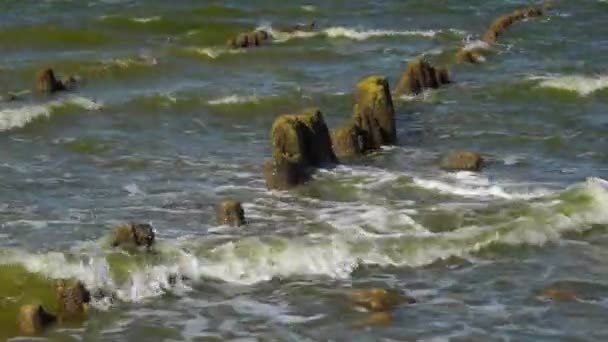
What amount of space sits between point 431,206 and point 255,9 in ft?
73.1

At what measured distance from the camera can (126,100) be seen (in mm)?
23109

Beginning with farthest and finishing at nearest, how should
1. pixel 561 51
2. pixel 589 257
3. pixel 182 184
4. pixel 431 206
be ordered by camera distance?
pixel 561 51 → pixel 182 184 → pixel 431 206 → pixel 589 257

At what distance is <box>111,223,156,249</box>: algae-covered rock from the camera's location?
13.5 meters

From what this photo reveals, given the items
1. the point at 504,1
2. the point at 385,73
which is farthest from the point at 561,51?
the point at 504,1

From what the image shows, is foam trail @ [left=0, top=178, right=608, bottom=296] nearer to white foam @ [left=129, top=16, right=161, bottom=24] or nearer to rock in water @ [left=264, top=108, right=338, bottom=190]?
rock in water @ [left=264, top=108, right=338, bottom=190]

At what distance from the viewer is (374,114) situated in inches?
737

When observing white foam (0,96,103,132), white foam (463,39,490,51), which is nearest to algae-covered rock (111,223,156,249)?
white foam (0,96,103,132)

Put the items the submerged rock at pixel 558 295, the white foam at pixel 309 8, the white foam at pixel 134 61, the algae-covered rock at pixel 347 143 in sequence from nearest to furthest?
the submerged rock at pixel 558 295 → the algae-covered rock at pixel 347 143 → the white foam at pixel 134 61 → the white foam at pixel 309 8

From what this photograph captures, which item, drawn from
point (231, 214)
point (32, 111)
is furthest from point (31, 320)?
point (32, 111)

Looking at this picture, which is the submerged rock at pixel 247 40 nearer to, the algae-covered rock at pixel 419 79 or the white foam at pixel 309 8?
the white foam at pixel 309 8

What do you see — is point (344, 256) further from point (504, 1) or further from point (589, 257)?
point (504, 1)

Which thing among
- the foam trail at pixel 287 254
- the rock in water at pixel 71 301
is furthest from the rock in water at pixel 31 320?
the foam trail at pixel 287 254

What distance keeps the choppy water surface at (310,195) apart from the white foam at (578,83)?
0.06 m

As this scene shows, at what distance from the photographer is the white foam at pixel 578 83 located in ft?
75.3
